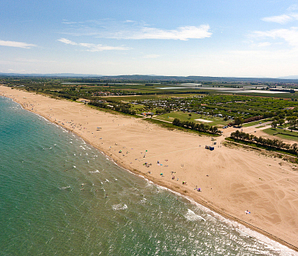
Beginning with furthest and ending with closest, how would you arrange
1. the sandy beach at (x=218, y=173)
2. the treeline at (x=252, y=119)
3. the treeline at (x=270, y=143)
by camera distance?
the treeline at (x=252, y=119) < the treeline at (x=270, y=143) < the sandy beach at (x=218, y=173)

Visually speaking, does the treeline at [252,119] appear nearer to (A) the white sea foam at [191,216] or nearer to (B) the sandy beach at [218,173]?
(B) the sandy beach at [218,173]

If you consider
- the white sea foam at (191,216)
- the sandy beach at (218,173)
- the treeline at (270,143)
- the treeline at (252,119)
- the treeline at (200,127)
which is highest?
the treeline at (252,119)

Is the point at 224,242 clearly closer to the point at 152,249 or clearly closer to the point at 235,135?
the point at 152,249

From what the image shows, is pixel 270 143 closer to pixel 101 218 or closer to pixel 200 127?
pixel 200 127

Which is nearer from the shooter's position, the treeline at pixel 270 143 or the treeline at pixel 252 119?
the treeline at pixel 270 143

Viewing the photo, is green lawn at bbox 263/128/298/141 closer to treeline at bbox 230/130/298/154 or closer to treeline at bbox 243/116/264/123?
treeline at bbox 230/130/298/154

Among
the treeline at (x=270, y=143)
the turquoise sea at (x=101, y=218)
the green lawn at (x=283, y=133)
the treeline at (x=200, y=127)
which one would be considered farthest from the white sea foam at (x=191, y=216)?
the green lawn at (x=283, y=133)

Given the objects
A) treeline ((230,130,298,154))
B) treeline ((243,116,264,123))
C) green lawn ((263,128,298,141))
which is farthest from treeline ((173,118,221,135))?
treeline ((243,116,264,123))
